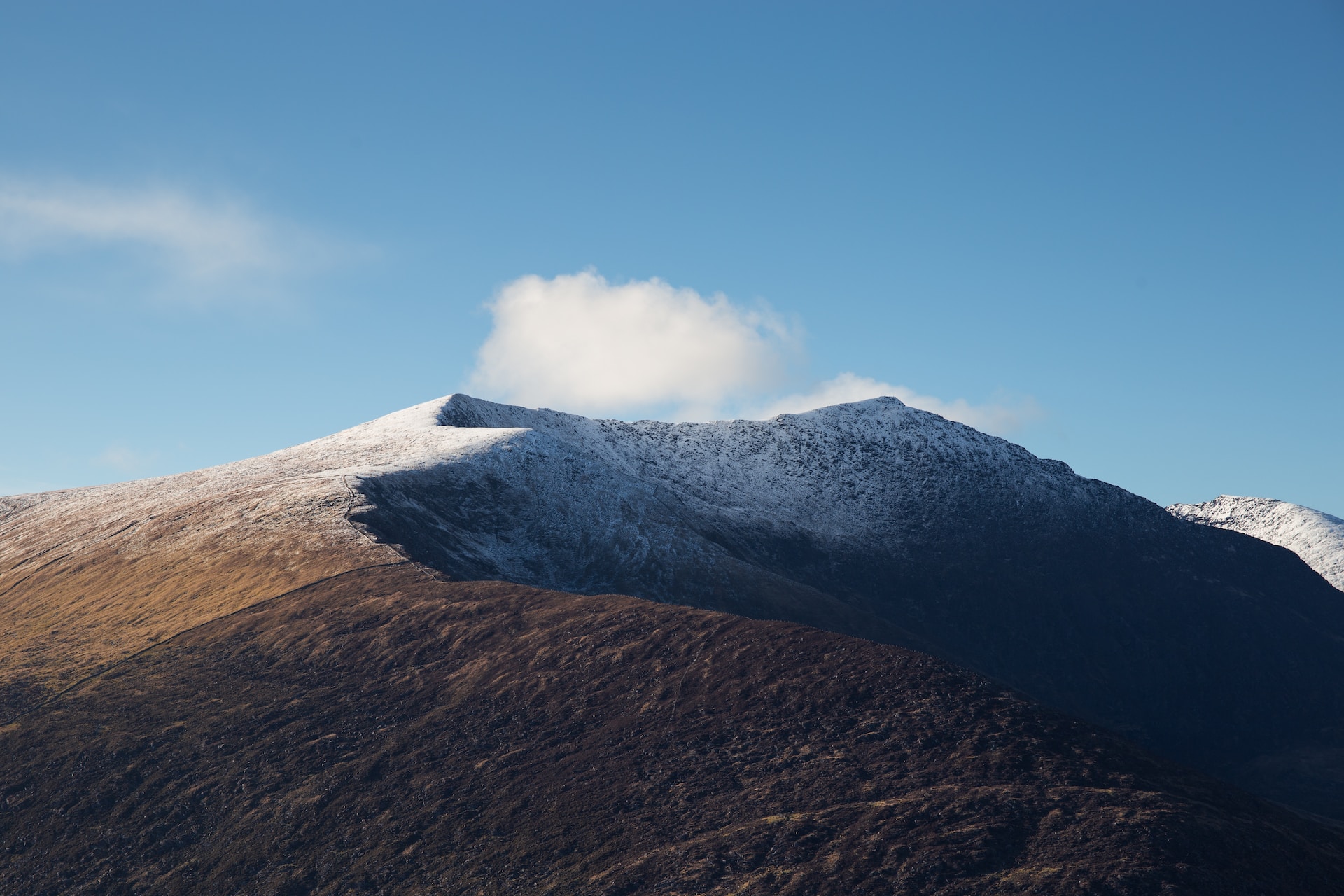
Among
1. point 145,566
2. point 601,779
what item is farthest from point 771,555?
point 601,779

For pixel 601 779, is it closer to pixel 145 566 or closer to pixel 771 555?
pixel 145 566

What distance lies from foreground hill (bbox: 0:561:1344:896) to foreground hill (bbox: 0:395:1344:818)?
47.4 feet

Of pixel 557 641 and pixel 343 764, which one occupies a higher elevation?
pixel 557 641

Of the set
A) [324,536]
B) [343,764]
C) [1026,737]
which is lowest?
[343,764]

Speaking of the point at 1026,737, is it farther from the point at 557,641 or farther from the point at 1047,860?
the point at 557,641

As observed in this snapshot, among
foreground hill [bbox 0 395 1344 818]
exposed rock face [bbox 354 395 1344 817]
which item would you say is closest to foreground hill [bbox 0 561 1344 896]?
foreground hill [bbox 0 395 1344 818]

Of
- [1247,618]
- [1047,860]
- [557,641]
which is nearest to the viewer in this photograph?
[1047,860]

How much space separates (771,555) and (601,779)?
331 ft

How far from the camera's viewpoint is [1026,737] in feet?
167

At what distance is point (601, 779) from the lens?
5216 centimetres

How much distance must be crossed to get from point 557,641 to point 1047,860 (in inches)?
1360

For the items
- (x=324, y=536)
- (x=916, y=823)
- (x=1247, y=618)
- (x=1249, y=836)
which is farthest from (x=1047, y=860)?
(x=1247, y=618)

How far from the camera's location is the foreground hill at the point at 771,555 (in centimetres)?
8788

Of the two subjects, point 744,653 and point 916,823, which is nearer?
point 916,823
